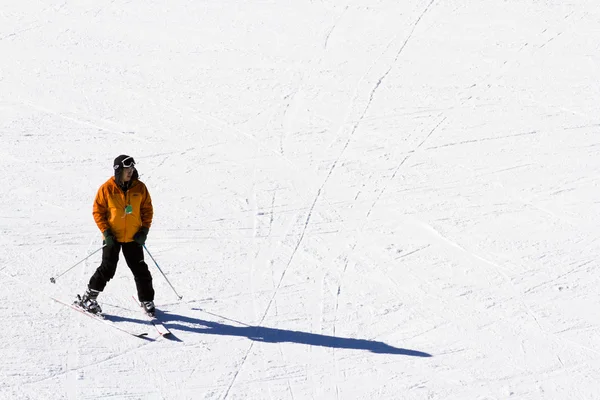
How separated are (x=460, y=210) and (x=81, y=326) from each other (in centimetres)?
491

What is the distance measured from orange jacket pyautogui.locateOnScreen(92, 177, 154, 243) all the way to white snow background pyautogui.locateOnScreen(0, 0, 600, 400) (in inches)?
38.4

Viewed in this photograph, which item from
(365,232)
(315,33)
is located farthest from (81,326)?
(315,33)

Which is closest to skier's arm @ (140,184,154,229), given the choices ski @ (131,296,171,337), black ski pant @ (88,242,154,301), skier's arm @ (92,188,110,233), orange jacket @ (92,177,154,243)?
orange jacket @ (92,177,154,243)

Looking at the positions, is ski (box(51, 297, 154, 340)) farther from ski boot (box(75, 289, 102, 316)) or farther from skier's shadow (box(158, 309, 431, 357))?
skier's shadow (box(158, 309, 431, 357))

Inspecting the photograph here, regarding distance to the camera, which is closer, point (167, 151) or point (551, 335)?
point (551, 335)

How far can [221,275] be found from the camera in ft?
31.1

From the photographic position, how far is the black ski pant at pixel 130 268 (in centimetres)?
816

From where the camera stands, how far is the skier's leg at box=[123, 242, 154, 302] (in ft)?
26.9

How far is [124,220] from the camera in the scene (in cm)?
798

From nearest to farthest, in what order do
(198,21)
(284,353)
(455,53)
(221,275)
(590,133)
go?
(284,353)
(221,275)
(590,133)
(455,53)
(198,21)

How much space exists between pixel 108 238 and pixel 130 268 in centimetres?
47

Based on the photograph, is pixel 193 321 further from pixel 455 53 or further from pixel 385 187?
pixel 455 53

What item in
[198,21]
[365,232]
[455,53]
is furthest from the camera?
[198,21]

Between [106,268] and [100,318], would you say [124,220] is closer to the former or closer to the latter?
[106,268]
